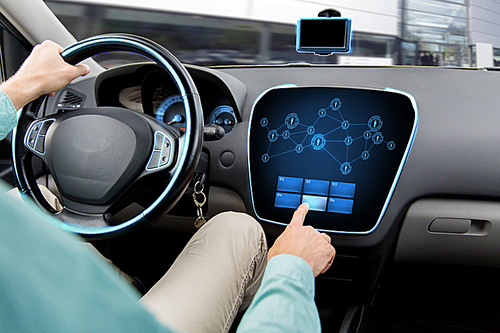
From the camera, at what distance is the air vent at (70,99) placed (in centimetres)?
156

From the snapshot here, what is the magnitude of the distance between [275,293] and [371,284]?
0.89m

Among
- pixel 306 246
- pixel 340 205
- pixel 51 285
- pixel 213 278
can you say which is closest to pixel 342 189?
pixel 340 205

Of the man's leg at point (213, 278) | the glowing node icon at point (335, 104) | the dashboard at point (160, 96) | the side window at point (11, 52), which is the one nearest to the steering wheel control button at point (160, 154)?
the man's leg at point (213, 278)

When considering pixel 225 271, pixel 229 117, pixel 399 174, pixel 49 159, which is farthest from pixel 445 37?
pixel 49 159

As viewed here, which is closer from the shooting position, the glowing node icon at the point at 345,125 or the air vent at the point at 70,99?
the glowing node icon at the point at 345,125

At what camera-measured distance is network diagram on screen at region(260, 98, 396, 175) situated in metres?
1.28

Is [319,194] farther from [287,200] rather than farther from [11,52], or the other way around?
[11,52]

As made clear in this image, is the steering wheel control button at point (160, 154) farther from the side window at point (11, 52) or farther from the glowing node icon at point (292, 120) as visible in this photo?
the side window at point (11, 52)

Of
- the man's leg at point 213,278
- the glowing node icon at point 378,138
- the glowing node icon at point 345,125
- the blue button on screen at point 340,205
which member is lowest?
the man's leg at point 213,278

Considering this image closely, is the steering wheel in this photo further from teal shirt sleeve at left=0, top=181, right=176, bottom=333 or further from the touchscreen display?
teal shirt sleeve at left=0, top=181, right=176, bottom=333

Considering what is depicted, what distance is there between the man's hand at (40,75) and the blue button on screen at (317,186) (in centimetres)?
76

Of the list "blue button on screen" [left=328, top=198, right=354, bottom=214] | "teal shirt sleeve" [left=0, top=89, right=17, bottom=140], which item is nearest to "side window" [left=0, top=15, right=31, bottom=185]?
"teal shirt sleeve" [left=0, top=89, right=17, bottom=140]

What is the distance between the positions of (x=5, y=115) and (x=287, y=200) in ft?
2.80

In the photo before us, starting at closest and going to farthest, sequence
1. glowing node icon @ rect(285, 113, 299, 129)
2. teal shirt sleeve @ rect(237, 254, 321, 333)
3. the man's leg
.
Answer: teal shirt sleeve @ rect(237, 254, 321, 333), the man's leg, glowing node icon @ rect(285, 113, 299, 129)
